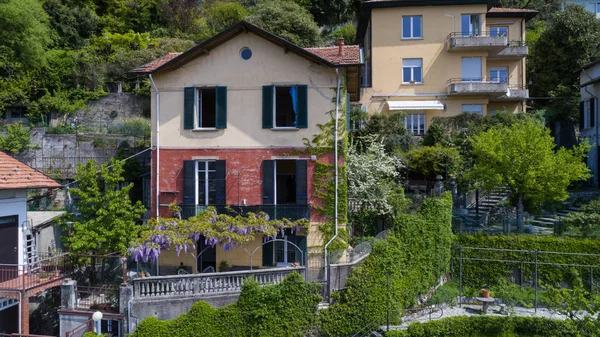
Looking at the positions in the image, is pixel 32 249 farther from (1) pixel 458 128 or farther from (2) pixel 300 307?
(1) pixel 458 128

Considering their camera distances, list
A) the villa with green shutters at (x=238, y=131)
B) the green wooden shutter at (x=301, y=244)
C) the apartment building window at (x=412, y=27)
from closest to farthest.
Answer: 1. the green wooden shutter at (x=301, y=244)
2. the villa with green shutters at (x=238, y=131)
3. the apartment building window at (x=412, y=27)

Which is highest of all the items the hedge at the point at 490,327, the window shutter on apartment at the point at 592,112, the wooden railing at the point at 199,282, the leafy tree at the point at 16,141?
the window shutter on apartment at the point at 592,112

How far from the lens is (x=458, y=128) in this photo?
2953cm

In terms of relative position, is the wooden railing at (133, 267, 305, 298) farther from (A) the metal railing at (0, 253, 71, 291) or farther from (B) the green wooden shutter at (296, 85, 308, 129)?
(B) the green wooden shutter at (296, 85, 308, 129)

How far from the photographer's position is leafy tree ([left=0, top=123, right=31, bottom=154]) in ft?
80.1

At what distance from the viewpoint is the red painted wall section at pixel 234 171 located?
18766 mm

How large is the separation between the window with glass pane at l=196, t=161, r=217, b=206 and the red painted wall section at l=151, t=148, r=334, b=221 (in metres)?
0.42

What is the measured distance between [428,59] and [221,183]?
67.0 feet

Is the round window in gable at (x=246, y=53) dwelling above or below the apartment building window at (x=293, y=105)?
above

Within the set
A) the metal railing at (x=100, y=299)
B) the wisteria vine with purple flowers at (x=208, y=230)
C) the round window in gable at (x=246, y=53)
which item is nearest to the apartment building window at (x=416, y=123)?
the round window in gable at (x=246, y=53)

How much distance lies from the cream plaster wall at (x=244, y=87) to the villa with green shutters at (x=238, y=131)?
4cm

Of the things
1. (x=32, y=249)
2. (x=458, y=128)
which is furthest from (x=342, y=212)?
(x=458, y=128)

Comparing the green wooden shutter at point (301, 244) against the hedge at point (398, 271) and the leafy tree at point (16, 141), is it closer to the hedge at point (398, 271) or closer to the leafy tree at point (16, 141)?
the hedge at point (398, 271)

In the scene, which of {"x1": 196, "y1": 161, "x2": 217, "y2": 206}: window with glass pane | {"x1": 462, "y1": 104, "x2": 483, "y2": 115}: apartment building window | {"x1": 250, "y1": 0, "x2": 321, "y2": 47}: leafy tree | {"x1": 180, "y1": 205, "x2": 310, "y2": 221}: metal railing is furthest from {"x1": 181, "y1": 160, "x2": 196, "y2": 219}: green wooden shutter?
{"x1": 462, "y1": 104, "x2": 483, "y2": 115}: apartment building window
